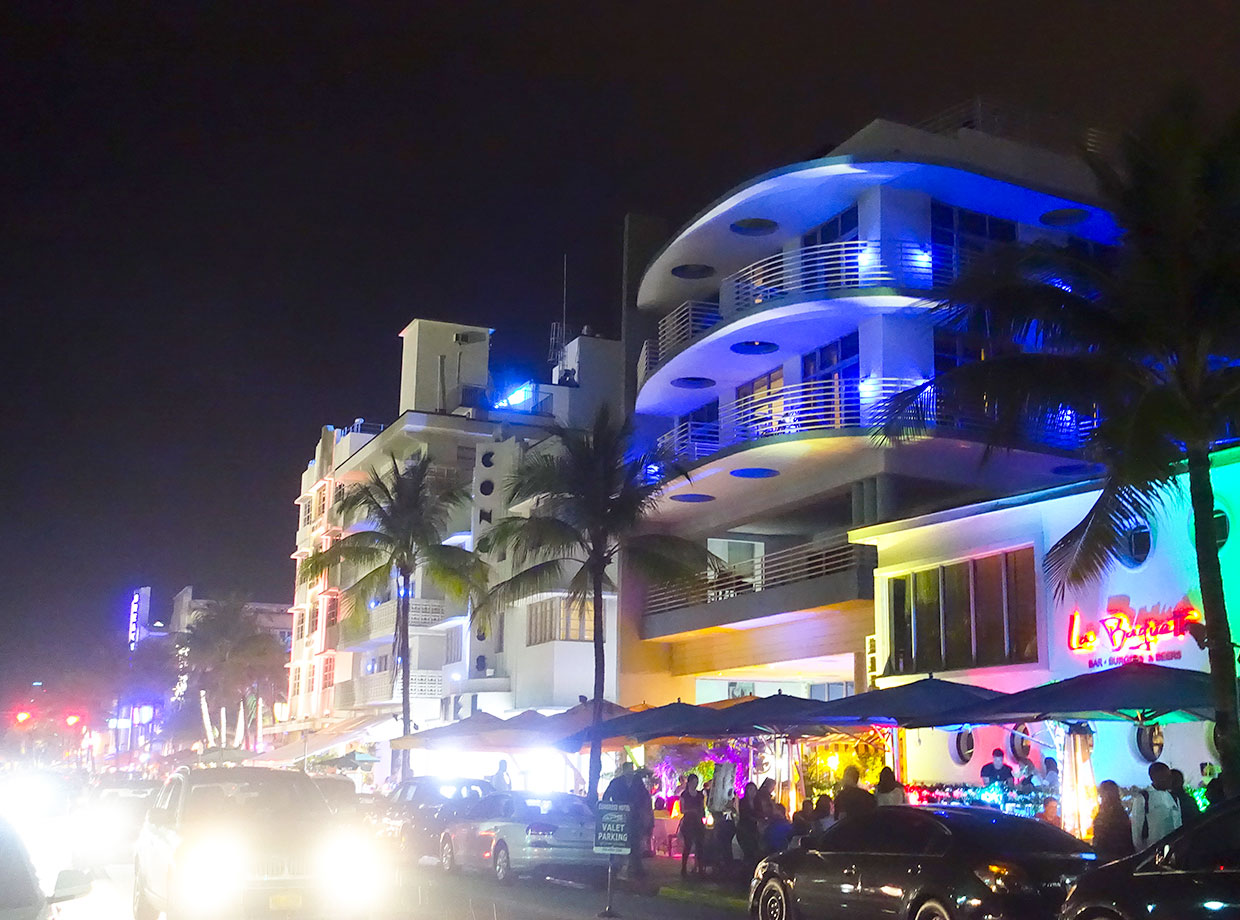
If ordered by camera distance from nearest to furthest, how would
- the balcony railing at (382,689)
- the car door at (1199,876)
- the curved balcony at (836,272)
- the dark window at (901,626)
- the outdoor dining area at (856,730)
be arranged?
the car door at (1199,876)
the outdoor dining area at (856,730)
the dark window at (901,626)
the curved balcony at (836,272)
the balcony railing at (382,689)

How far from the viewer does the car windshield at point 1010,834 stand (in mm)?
12406

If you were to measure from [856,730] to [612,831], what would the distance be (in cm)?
709

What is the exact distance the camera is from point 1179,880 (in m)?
9.70

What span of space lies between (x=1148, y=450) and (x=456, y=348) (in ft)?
156

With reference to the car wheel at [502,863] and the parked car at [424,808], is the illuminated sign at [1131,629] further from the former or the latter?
the parked car at [424,808]

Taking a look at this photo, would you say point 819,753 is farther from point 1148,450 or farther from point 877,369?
point 1148,450

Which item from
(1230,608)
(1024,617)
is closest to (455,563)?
(1024,617)

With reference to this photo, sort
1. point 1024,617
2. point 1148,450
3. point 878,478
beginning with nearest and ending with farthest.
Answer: point 1148,450, point 1024,617, point 878,478

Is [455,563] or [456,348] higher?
[456,348]

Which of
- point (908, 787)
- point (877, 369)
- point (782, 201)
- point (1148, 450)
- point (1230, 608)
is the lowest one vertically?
point (908, 787)

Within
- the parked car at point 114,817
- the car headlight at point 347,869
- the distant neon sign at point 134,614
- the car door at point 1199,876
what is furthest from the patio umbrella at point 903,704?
the distant neon sign at point 134,614

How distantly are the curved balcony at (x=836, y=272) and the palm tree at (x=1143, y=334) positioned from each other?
1210cm

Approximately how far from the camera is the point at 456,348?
60.8 meters

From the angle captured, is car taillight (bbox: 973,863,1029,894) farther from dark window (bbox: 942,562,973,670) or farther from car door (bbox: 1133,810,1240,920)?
dark window (bbox: 942,562,973,670)
